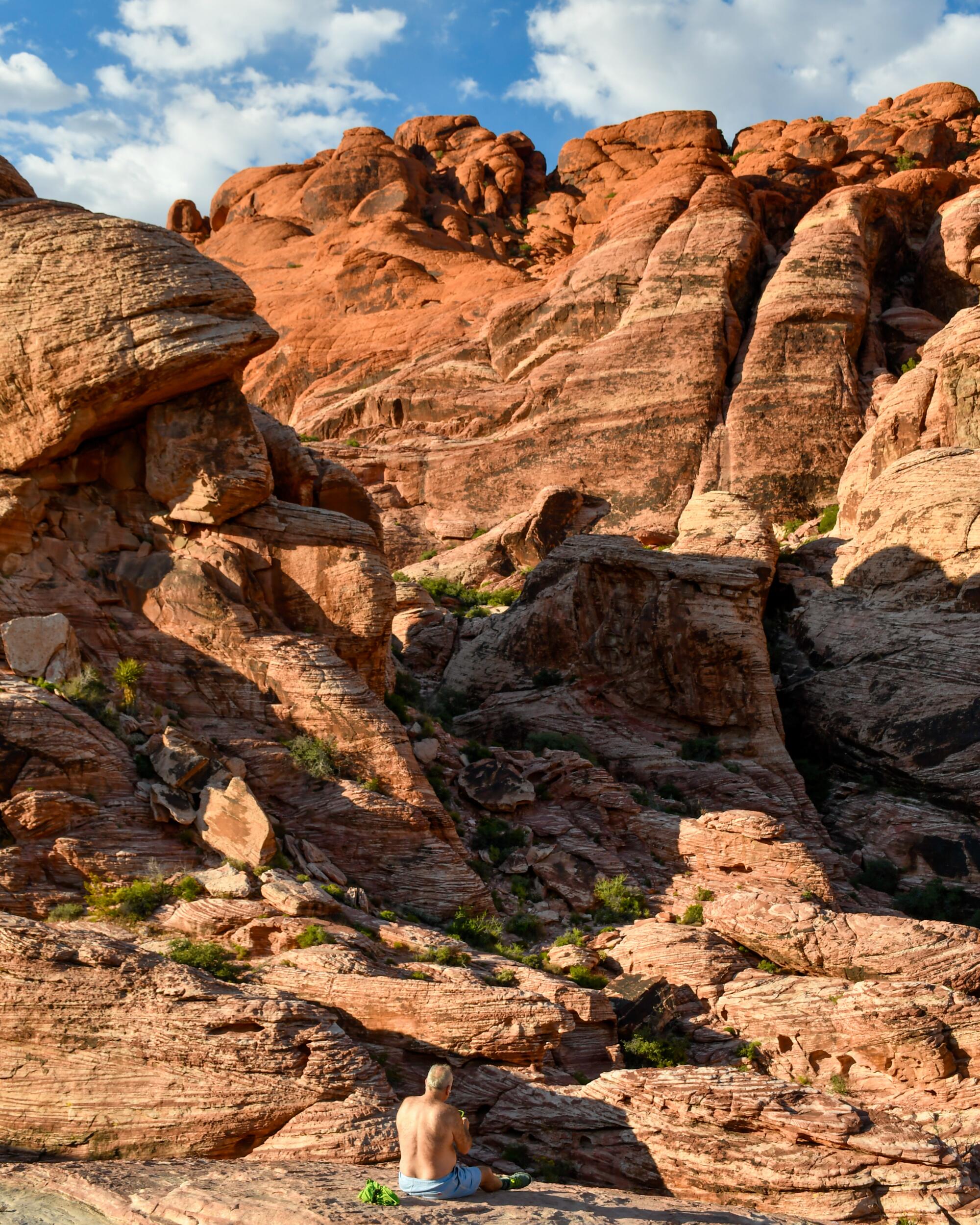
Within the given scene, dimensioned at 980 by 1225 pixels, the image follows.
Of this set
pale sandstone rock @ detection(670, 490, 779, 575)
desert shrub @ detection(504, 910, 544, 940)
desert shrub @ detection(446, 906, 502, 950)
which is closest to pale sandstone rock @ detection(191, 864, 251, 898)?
desert shrub @ detection(446, 906, 502, 950)

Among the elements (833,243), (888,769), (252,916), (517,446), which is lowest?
(252,916)

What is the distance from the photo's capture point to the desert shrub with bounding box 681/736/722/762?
27422 mm

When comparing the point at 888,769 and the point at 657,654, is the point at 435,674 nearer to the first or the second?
the point at 657,654

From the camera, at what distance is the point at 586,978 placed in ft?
57.9

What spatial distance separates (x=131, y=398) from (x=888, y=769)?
19.6 meters

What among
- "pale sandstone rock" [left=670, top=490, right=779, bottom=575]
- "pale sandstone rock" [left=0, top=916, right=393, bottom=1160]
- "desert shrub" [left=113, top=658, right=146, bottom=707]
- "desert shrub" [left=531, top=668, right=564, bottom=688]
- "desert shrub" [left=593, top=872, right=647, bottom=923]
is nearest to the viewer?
"pale sandstone rock" [left=0, top=916, right=393, bottom=1160]

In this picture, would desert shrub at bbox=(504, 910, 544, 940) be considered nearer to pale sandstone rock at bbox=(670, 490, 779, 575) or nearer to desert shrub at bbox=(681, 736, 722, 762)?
desert shrub at bbox=(681, 736, 722, 762)

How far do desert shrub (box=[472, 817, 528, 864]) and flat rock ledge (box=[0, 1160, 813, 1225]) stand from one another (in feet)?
30.8

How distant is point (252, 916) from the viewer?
591 inches

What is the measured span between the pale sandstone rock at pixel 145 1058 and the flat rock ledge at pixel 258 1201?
56cm

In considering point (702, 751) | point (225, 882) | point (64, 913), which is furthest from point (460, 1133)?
point (702, 751)

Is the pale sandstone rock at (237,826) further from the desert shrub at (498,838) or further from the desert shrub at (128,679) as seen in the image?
the desert shrub at (498,838)

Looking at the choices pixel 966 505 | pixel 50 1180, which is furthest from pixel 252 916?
pixel 966 505

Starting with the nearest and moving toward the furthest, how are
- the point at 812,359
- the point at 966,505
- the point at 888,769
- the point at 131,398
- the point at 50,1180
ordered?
1. the point at 50,1180
2. the point at 131,398
3. the point at 888,769
4. the point at 966,505
5. the point at 812,359
